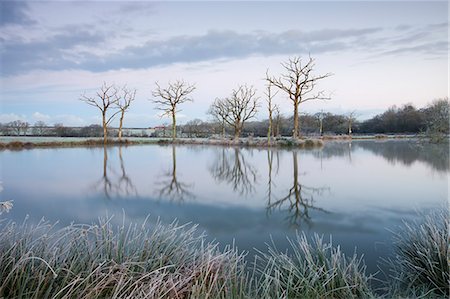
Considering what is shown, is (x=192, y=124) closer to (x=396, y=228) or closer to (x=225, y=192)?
(x=225, y=192)

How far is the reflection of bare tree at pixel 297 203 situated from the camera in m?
5.11

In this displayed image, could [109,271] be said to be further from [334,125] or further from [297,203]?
[334,125]

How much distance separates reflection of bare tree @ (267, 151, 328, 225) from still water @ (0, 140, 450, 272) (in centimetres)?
2

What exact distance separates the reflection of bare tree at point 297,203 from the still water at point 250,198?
0.02 m

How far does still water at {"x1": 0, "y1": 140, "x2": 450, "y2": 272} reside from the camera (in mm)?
4387

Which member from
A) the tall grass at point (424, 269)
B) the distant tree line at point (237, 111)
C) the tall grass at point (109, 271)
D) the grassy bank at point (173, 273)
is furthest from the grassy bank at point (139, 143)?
the tall grass at point (109, 271)

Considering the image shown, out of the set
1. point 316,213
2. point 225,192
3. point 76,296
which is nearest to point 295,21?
point 225,192

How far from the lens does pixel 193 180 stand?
8.83 m

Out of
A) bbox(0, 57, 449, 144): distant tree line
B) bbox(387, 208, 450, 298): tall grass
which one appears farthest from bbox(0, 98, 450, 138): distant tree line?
bbox(387, 208, 450, 298): tall grass

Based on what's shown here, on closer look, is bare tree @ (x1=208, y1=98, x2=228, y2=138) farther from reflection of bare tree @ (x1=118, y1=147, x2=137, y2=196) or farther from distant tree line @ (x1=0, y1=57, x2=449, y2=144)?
reflection of bare tree @ (x1=118, y1=147, x2=137, y2=196)

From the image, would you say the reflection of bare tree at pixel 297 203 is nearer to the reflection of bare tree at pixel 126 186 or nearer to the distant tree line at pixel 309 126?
the reflection of bare tree at pixel 126 186

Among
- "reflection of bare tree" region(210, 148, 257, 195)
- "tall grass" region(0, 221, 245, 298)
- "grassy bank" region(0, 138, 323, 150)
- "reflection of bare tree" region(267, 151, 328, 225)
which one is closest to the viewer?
"tall grass" region(0, 221, 245, 298)

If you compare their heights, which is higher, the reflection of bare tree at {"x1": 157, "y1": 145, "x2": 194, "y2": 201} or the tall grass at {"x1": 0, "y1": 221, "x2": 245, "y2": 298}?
the tall grass at {"x1": 0, "y1": 221, "x2": 245, "y2": 298}

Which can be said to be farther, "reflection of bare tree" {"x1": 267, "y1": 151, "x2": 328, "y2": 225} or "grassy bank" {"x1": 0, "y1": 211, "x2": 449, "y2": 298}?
"reflection of bare tree" {"x1": 267, "y1": 151, "x2": 328, "y2": 225}
